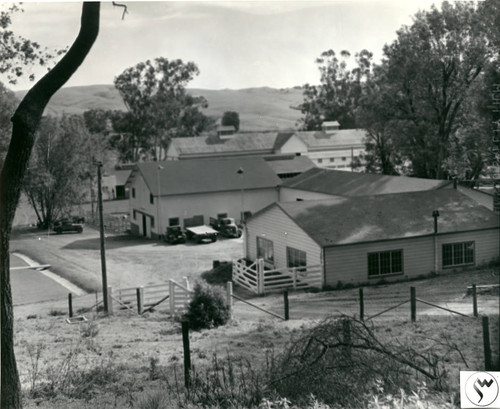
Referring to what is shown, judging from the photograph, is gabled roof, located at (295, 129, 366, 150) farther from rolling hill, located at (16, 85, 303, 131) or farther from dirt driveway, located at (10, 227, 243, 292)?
dirt driveway, located at (10, 227, 243, 292)

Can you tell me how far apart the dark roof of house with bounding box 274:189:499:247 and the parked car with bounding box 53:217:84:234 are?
6.09 m

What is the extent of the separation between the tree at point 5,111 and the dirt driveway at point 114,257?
79.0 inches

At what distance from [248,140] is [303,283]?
3.90 m

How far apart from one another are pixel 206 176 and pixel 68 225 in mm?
4843

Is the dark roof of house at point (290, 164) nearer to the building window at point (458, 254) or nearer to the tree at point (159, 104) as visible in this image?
the tree at point (159, 104)

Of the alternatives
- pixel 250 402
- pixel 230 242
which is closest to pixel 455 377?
pixel 250 402

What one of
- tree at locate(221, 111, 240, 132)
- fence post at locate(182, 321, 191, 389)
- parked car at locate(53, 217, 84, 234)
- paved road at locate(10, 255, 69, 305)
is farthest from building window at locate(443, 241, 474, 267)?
paved road at locate(10, 255, 69, 305)

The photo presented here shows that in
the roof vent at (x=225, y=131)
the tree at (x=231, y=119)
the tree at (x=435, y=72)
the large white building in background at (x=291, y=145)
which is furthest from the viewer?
the roof vent at (x=225, y=131)

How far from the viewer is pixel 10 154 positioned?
848 centimetres

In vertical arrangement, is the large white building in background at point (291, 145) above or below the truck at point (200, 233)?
above

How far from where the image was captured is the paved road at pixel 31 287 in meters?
11.8

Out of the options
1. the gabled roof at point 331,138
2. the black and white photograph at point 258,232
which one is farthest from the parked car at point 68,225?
the gabled roof at point 331,138

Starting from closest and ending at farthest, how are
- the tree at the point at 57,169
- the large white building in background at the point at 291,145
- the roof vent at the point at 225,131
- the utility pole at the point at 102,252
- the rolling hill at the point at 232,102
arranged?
the rolling hill at the point at 232,102, the tree at the point at 57,169, the utility pole at the point at 102,252, the large white building in background at the point at 291,145, the roof vent at the point at 225,131

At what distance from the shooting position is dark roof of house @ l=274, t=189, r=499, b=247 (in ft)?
53.9
